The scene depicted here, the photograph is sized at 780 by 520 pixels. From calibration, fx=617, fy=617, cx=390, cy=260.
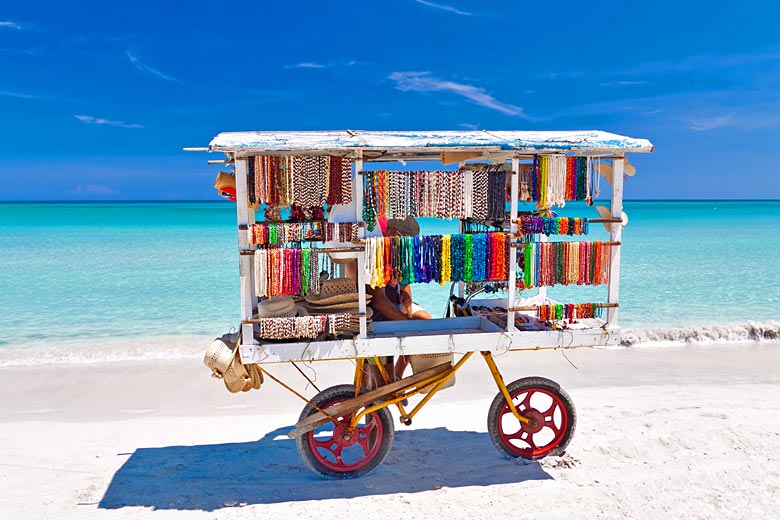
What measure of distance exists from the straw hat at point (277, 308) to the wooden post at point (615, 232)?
206 centimetres

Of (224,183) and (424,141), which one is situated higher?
(424,141)

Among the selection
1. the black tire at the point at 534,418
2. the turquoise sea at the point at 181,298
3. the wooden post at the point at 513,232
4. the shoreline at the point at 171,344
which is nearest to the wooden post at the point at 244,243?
the wooden post at the point at 513,232

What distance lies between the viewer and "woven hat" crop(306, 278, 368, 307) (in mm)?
4160

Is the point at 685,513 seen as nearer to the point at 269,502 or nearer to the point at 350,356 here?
Result: the point at 350,356

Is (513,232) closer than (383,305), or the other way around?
(513,232)

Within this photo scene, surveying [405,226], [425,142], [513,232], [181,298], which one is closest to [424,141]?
[425,142]

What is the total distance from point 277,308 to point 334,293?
472 millimetres

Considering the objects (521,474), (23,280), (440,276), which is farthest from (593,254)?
(23,280)

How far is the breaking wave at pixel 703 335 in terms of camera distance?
9.50 metres

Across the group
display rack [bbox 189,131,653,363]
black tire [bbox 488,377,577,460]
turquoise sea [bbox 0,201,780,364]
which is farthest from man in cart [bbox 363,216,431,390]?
turquoise sea [bbox 0,201,780,364]

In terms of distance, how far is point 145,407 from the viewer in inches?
259

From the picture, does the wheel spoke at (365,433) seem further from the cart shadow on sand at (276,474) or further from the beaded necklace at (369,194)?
the beaded necklace at (369,194)

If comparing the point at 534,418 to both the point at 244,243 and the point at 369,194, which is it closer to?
the point at 369,194

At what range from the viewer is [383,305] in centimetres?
453
